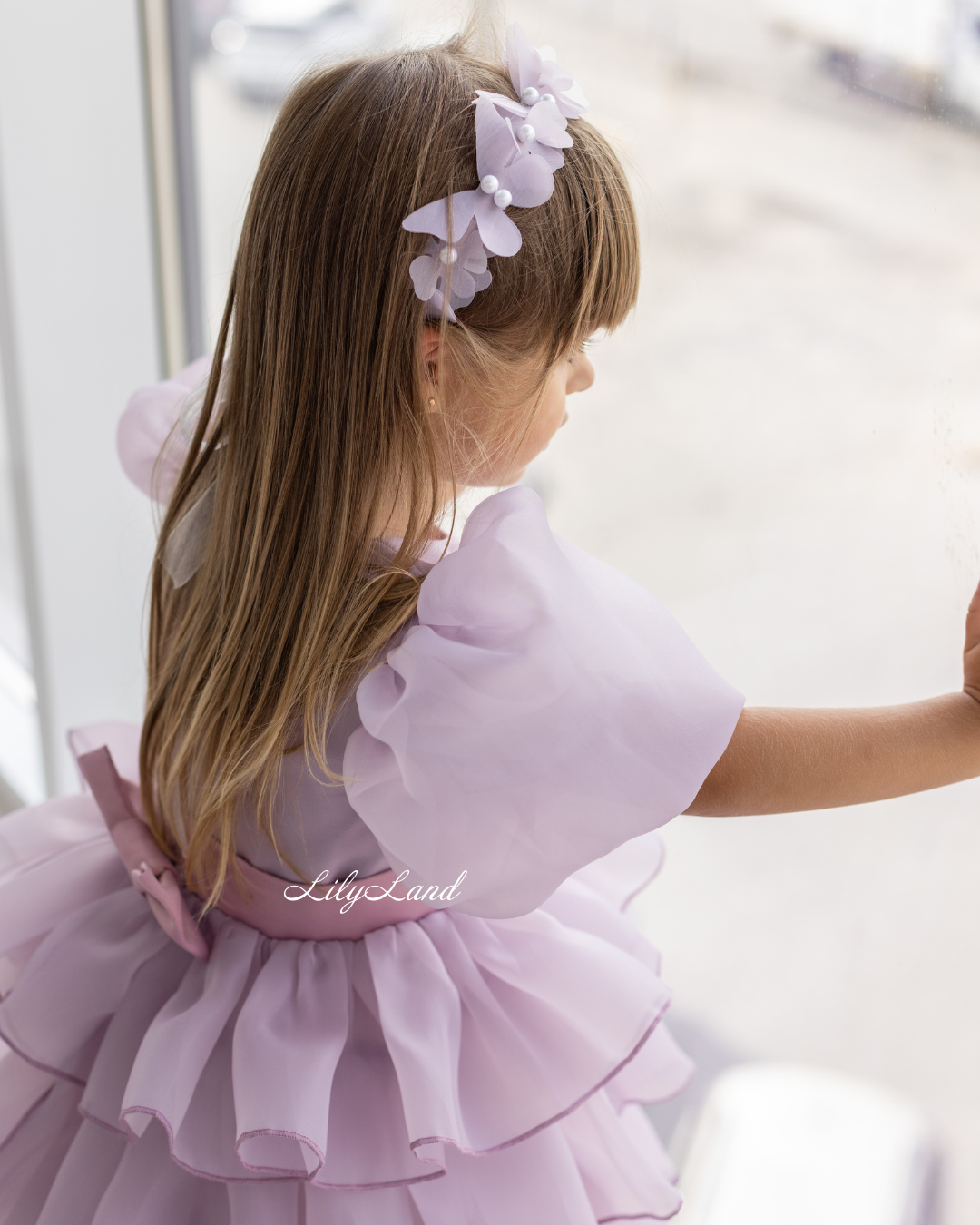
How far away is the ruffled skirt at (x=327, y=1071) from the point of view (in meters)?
0.62

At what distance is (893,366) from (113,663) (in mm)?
1068

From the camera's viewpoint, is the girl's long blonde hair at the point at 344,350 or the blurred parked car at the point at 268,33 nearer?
the girl's long blonde hair at the point at 344,350

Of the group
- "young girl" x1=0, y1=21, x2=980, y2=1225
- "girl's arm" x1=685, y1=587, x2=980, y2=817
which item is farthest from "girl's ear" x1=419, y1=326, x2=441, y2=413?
"girl's arm" x1=685, y1=587, x2=980, y2=817

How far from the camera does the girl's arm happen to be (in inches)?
21.8

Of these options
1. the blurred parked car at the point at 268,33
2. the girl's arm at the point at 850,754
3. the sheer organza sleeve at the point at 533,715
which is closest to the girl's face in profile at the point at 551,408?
the sheer organza sleeve at the point at 533,715

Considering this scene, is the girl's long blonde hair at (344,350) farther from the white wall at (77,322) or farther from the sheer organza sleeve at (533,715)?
the white wall at (77,322)

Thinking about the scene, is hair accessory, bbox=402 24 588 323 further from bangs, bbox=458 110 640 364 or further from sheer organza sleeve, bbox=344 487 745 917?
sheer organza sleeve, bbox=344 487 745 917

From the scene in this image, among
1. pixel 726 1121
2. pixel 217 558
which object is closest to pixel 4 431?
pixel 217 558

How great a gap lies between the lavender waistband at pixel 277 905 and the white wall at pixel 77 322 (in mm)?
660

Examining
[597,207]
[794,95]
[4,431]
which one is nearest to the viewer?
[597,207]

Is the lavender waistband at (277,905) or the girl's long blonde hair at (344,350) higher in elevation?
the girl's long blonde hair at (344,350)

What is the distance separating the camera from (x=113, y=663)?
1.39 meters

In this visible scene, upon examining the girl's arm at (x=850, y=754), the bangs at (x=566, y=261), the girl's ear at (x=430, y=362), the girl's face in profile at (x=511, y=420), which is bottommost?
the girl's arm at (x=850, y=754)

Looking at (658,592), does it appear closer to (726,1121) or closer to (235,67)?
(726,1121)
